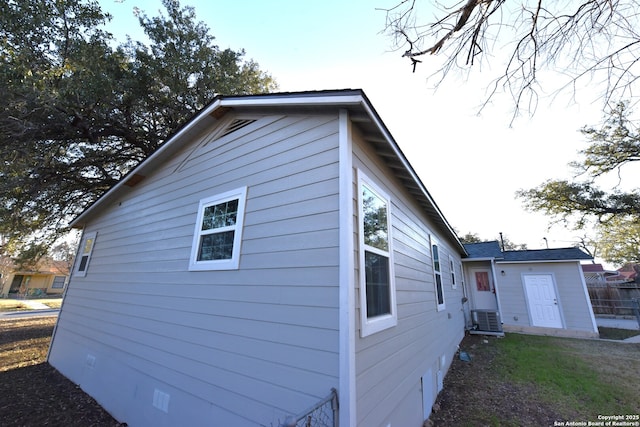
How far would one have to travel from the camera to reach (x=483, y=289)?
11695mm

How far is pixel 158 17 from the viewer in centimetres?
862

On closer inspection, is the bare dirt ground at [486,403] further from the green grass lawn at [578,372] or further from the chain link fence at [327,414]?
the chain link fence at [327,414]

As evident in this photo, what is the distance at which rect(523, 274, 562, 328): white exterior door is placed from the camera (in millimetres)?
10087

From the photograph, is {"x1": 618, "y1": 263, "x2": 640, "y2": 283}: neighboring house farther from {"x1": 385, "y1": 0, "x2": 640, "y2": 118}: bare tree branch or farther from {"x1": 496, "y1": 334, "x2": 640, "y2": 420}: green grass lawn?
{"x1": 385, "y1": 0, "x2": 640, "y2": 118}: bare tree branch

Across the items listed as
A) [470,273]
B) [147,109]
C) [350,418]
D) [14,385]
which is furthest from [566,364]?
[147,109]

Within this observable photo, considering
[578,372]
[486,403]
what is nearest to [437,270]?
[486,403]

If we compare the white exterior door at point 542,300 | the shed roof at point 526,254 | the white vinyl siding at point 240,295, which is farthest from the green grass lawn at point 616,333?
the white vinyl siding at point 240,295

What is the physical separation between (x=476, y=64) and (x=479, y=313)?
10329 millimetres

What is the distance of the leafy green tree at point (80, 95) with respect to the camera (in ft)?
18.0

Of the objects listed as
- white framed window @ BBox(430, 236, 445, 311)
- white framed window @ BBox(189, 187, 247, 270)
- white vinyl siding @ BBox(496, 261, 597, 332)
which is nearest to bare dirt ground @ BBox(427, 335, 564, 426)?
white framed window @ BBox(430, 236, 445, 311)

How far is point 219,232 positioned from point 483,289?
1254cm

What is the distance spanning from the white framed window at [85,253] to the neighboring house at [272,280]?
6.83ft

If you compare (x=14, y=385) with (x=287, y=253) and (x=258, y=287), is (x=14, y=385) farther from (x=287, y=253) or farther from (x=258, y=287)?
(x=287, y=253)

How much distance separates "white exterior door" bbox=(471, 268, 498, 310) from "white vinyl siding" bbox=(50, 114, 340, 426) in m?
12.2
